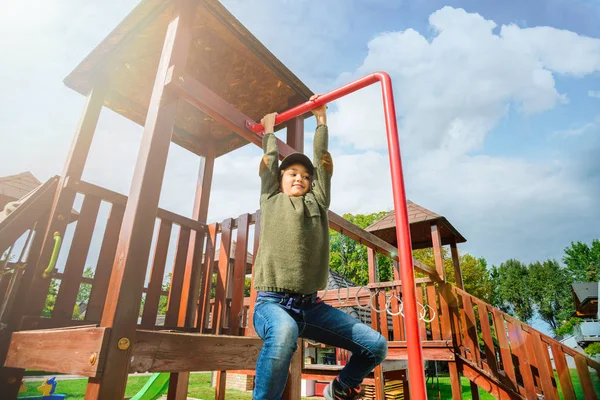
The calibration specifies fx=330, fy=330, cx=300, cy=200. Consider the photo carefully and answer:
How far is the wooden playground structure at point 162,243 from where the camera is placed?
180 cm

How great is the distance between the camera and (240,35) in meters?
3.33

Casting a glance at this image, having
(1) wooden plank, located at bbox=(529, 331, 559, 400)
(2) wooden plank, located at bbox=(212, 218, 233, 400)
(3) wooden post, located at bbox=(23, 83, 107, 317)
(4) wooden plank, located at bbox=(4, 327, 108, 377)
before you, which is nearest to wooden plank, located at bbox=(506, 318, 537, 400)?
(1) wooden plank, located at bbox=(529, 331, 559, 400)

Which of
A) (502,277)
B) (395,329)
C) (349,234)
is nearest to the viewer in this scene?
(349,234)

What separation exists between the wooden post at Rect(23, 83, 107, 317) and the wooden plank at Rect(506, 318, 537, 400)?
6998mm

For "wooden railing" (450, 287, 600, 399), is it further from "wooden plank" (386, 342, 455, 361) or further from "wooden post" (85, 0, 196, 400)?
"wooden post" (85, 0, 196, 400)

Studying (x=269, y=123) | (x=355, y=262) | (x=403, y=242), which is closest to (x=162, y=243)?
(x=269, y=123)

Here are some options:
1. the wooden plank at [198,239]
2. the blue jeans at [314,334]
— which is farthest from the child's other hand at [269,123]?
the wooden plank at [198,239]

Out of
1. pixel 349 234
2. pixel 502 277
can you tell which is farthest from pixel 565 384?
pixel 502 277

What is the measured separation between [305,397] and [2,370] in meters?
11.5

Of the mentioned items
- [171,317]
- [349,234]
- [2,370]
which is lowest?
[2,370]

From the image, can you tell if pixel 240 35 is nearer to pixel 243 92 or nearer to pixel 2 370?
pixel 243 92

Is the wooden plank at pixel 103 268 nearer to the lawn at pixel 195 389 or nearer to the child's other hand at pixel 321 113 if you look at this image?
the child's other hand at pixel 321 113

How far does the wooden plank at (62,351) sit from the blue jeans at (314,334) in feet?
2.63

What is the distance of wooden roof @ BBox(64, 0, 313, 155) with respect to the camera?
10.7 feet
